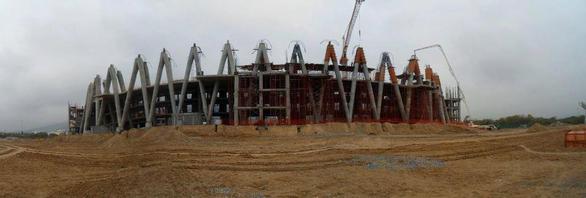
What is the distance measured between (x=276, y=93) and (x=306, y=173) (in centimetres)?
3654

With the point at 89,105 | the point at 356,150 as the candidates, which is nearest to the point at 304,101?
the point at 356,150

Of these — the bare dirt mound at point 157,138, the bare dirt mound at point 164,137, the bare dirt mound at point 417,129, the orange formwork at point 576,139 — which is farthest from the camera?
the bare dirt mound at point 417,129

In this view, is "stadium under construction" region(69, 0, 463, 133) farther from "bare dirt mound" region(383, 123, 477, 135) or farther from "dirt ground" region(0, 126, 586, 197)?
"dirt ground" region(0, 126, 586, 197)

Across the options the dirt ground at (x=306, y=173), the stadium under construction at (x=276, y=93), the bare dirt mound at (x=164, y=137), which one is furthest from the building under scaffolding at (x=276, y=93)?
the dirt ground at (x=306, y=173)

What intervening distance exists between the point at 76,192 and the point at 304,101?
43.4 m

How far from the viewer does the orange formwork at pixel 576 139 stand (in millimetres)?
32531

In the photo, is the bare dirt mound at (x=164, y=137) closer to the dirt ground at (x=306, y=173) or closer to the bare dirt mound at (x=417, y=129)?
the dirt ground at (x=306, y=173)

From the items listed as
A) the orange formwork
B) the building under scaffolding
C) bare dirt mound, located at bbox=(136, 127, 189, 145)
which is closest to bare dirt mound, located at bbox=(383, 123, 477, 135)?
the building under scaffolding

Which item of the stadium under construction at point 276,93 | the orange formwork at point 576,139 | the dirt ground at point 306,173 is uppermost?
the stadium under construction at point 276,93

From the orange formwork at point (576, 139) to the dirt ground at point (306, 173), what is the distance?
131cm

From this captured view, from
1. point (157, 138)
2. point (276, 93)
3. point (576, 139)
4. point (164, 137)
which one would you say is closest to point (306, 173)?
point (576, 139)

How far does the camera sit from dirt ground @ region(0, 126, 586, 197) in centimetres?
1906

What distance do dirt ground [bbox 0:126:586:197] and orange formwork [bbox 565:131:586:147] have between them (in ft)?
4.31

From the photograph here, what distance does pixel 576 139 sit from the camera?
3284cm
